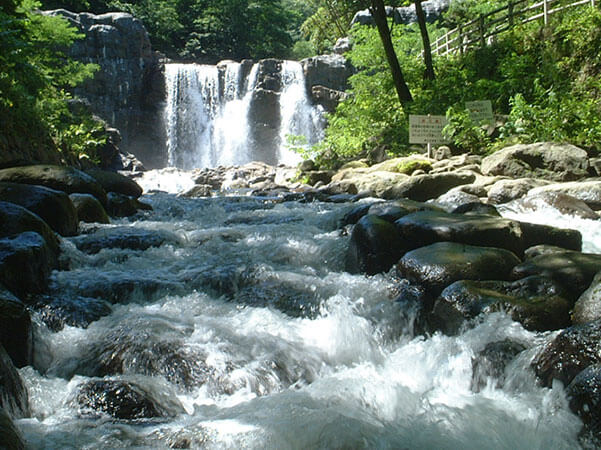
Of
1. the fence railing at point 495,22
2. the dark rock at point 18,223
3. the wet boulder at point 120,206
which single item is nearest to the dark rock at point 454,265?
the dark rock at point 18,223

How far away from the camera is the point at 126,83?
89.1 ft

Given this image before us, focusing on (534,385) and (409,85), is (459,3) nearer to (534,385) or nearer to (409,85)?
(409,85)

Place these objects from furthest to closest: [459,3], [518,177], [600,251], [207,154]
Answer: [207,154]
[459,3]
[518,177]
[600,251]

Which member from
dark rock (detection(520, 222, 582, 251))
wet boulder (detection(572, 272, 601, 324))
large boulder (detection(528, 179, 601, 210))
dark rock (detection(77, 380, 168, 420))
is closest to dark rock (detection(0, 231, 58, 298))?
dark rock (detection(77, 380, 168, 420))

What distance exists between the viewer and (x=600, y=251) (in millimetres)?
5578

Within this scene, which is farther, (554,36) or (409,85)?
(409,85)

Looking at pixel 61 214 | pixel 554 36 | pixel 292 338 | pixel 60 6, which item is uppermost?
pixel 60 6

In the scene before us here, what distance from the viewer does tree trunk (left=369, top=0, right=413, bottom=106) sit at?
47.7 feet

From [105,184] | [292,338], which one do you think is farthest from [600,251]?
[105,184]

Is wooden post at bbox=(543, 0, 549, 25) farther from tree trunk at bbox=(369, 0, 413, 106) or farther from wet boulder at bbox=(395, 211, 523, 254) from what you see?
wet boulder at bbox=(395, 211, 523, 254)

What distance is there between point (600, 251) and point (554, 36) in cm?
1045

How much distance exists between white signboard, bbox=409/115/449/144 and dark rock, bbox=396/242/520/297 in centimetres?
734

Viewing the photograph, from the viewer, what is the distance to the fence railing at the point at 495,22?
14.5m

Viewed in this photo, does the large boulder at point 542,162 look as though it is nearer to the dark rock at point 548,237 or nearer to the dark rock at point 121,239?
the dark rock at point 548,237
